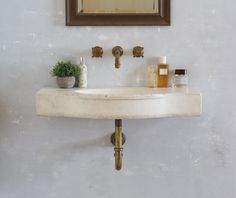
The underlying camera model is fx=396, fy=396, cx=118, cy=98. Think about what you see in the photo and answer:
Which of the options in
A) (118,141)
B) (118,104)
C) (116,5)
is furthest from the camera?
(116,5)

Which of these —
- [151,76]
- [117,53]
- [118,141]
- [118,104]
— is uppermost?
[117,53]

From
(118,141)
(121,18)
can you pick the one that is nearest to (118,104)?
(118,141)

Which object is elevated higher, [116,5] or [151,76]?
[116,5]

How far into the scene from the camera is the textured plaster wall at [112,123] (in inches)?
75.4

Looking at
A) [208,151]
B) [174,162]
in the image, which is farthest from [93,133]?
[208,151]

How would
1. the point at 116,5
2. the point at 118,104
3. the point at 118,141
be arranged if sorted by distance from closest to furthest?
1. the point at 118,104
2. the point at 118,141
3. the point at 116,5

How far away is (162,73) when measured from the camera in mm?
1880

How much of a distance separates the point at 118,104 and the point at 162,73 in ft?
1.34

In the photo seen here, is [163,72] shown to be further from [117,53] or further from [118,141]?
[118,141]

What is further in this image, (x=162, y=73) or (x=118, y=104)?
(x=162, y=73)

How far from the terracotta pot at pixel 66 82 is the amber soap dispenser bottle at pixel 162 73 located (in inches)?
16.0

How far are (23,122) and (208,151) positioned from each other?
0.93m

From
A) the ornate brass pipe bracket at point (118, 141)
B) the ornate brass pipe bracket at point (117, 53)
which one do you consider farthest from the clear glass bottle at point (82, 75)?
the ornate brass pipe bracket at point (118, 141)

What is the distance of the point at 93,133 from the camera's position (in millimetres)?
1968
